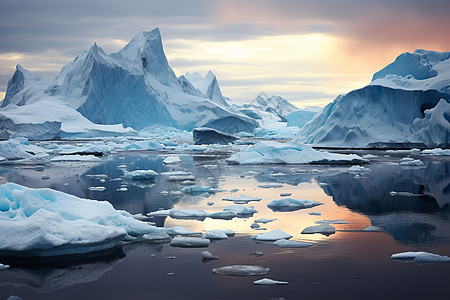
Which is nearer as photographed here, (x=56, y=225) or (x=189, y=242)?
(x=56, y=225)

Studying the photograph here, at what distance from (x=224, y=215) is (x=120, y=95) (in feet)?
141

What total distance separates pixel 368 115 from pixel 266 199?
62.0ft

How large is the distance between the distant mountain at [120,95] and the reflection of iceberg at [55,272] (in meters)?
38.5

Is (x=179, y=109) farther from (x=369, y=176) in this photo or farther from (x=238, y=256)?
(x=238, y=256)

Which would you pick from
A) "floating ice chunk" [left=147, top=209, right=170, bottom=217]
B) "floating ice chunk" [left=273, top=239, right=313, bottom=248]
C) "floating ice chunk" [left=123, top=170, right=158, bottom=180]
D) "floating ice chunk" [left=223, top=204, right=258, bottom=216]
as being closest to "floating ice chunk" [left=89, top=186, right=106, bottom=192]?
"floating ice chunk" [left=123, top=170, right=158, bottom=180]

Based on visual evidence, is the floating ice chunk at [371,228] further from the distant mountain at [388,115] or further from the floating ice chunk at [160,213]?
the distant mountain at [388,115]

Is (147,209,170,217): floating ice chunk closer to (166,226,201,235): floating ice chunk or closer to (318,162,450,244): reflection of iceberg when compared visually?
(166,226,201,235): floating ice chunk

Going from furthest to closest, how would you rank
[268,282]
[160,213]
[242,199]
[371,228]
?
[242,199], [160,213], [371,228], [268,282]

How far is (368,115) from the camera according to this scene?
1062 inches

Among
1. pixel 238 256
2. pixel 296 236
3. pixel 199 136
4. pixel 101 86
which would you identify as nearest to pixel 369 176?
pixel 296 236

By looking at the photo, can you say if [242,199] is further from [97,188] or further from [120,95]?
[120,95]

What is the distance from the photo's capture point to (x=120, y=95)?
49.0 m

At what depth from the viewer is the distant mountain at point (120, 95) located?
154 feet

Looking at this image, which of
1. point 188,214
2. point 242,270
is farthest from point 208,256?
point 188,214
